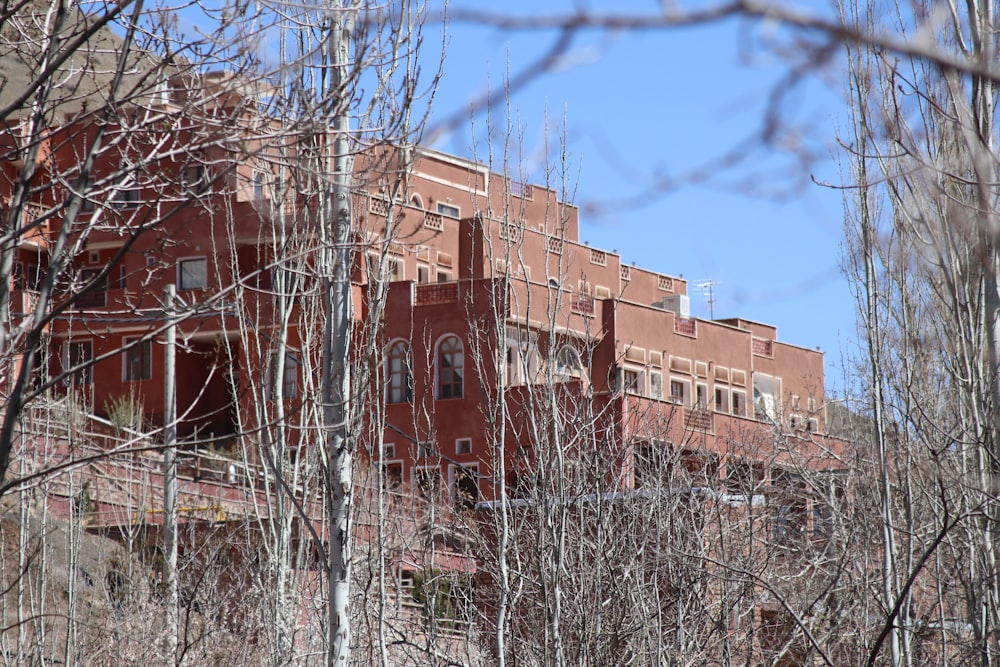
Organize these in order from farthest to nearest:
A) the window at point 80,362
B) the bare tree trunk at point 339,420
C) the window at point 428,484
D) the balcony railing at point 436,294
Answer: the balcony railing at point 436,294 → the window at point 428,484 → the bare tree trunk at point 339,420 → the window at point 80,362

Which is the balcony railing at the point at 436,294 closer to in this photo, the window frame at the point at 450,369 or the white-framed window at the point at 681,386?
the window frame at the point at 450,369

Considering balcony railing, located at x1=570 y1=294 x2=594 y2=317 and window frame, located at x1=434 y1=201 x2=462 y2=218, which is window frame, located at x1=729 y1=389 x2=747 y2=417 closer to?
balcony railing, located at x1=570 y1=294 x2=594 y2=317

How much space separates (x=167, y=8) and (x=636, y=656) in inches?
346

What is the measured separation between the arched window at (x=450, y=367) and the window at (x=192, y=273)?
9.47m

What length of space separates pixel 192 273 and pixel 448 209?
1205cm

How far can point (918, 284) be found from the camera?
1650 cm

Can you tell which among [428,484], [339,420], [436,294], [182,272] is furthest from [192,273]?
[339,420]

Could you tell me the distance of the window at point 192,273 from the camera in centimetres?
4662

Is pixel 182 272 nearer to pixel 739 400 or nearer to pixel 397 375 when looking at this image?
pixel 397 375

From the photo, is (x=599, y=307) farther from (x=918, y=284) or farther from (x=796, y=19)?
(x=796, y=19)

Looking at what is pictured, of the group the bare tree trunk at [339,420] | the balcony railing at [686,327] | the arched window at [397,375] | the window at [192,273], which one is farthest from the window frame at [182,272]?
the bare tree trunk at [339,420]

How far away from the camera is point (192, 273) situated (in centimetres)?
4684

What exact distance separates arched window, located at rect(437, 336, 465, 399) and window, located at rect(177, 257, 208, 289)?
A: 9468 mm

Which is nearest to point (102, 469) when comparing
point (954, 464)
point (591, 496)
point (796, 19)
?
point (591, 496)
